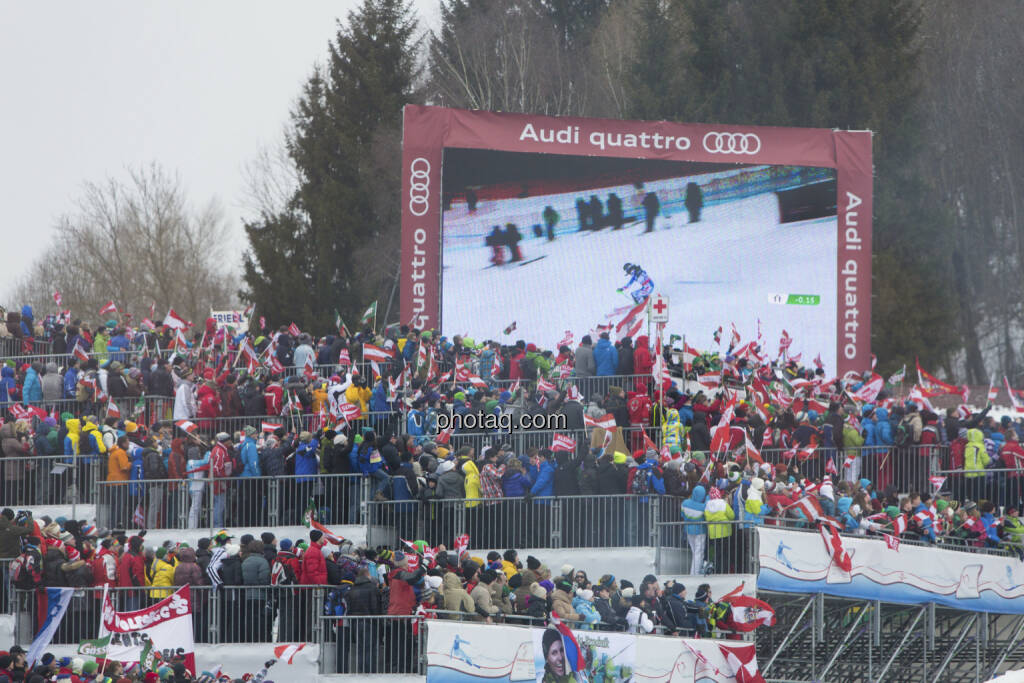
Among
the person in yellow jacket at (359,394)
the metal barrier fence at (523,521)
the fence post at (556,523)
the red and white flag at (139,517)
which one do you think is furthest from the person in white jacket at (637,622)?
the red and white flag at (139,517)

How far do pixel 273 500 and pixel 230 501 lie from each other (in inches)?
28.3

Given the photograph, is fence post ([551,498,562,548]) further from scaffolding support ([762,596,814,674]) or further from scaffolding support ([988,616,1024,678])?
scaffolding support ([988,616,1024,678])

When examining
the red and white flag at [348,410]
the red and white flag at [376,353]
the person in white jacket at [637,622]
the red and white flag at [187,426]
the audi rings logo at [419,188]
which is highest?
the audi rings logo at [419,188]

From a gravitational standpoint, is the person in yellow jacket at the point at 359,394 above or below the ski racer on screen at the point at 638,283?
below

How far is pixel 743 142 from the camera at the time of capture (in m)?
40.3

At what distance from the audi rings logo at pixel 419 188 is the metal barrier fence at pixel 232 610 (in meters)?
15.2

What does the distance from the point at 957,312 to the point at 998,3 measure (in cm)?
1062

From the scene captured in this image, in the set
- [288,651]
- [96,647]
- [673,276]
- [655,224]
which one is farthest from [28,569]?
[655,224]

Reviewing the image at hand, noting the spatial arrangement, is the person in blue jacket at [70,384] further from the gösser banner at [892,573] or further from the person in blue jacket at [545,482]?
the gösser banner at [892,573]

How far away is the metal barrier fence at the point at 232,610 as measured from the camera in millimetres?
24562

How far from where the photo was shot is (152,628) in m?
21.8

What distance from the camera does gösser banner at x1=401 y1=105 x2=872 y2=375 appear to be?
38.6 metres

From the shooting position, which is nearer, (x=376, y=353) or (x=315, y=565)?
(x=315, y=565)

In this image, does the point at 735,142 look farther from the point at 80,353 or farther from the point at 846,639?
the point at 846,639
